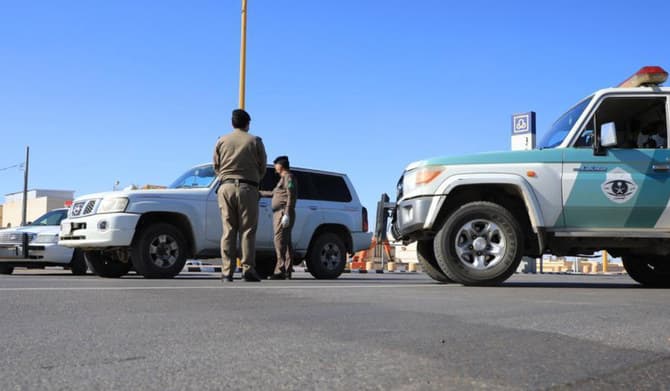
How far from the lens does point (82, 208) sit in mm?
10328

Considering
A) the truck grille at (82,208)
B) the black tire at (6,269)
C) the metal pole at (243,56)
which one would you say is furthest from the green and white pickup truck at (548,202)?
the metal pole at (243,56)

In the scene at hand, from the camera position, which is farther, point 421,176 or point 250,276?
point 250,276

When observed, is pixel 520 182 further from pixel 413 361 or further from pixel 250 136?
pixel 413 361

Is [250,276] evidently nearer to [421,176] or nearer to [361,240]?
[421,176]

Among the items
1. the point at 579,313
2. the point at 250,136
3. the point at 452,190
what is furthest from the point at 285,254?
the point at 579,313

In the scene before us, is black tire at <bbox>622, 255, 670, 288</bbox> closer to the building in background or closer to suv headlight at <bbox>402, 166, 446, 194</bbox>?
suv headlight at <bbox>402, 166, 446, 194</bbox>

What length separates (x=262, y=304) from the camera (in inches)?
186

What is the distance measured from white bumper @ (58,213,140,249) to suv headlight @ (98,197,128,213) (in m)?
0.08

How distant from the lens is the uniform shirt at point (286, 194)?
9930 millimetres

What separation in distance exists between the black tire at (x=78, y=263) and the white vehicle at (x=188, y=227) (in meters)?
2.84

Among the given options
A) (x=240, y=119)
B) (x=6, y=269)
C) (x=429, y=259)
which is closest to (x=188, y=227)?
(x=240, y=119)

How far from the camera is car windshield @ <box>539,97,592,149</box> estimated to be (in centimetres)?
774

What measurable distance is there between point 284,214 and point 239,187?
79.5 inches

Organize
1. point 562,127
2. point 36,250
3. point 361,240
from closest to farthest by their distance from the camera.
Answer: point 562,127 → point 361,240 → point 36,250
